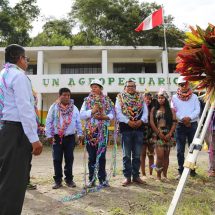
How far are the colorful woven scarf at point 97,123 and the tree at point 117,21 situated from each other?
23216mm

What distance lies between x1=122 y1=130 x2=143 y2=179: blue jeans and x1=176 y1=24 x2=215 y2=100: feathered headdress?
8.88 feet

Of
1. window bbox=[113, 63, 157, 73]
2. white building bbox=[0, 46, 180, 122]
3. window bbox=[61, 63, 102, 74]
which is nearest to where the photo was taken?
white building bbox=[0, 46, 180, 122]

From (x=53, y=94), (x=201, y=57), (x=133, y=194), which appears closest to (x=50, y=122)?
(x=133, y=194)

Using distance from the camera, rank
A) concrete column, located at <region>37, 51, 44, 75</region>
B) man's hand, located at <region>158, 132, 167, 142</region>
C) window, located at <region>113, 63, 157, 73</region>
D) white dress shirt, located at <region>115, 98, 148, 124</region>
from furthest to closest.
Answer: window, located at <region>113, 63, 157, 73</region> → concrete column, located at <region>37, 51, 44, 75</region> → man's hand, located at <region>158, 132, 167, 142</region> → white dress shirt, located at <region>115, 98, 148, 124</region>

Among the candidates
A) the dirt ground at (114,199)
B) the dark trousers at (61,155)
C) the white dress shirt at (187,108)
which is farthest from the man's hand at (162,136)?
the dark trousers at (61,155)

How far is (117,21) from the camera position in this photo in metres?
28.7

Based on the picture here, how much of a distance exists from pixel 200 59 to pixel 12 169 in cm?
184

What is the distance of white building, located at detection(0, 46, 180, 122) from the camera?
65.7 feet

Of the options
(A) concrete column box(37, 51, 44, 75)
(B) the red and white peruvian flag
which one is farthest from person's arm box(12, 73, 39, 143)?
(A) concrete column box(37, 51, 44, 75)

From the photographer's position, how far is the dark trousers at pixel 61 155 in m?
5.70

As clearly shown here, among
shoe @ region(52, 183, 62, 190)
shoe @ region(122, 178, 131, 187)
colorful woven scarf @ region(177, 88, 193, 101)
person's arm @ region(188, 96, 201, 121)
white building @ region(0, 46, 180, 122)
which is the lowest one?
shoe @ region(52, 183, 62, 190)

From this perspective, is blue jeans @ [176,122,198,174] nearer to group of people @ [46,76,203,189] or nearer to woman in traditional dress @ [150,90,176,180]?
group of people @ [46,76,203,189]

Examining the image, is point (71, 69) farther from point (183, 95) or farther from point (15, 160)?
point (15, 160)

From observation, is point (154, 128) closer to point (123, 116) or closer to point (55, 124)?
point (123, 116)
